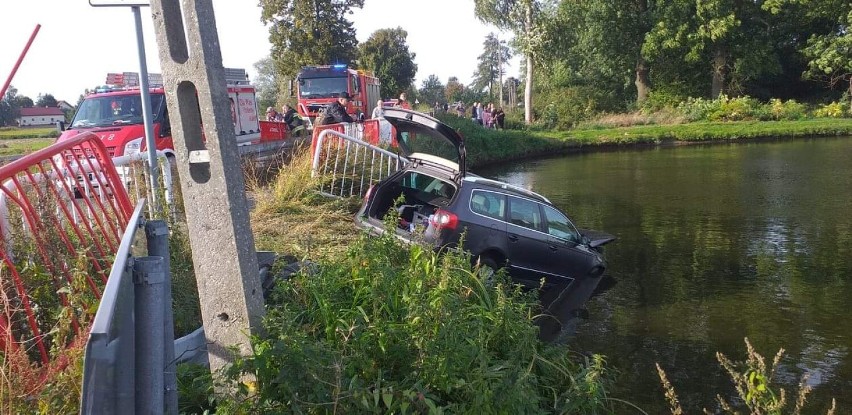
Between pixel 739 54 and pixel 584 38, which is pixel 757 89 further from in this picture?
pixel 584 38

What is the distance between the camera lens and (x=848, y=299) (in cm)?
873

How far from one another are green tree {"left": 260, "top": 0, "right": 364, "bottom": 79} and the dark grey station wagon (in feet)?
136

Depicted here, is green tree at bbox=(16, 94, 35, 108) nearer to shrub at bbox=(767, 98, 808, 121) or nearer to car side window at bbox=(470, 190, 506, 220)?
shrub at bbox=(767, 98, 808, 121)

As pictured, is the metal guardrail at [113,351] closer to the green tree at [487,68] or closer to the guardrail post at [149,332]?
the guardrail post at [149,332]

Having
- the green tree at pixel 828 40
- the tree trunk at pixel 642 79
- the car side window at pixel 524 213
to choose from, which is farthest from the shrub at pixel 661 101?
the car side window at pixel 524 213

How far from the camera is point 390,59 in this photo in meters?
67.7

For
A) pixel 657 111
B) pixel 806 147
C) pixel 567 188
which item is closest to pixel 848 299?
pixel 567 188

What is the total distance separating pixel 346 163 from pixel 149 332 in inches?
382

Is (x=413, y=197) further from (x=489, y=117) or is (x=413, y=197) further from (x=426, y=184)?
(x=489, y=117)

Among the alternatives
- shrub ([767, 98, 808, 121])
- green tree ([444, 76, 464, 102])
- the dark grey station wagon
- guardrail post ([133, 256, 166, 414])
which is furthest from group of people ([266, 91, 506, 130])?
green tree ([444, 76, 464, 102])

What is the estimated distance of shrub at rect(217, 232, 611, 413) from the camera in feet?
11.4

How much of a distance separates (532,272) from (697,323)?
79.3 inches

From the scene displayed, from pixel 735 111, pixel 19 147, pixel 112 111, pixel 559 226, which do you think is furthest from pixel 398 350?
pixel 735 111

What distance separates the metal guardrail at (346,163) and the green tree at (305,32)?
1514 inches
